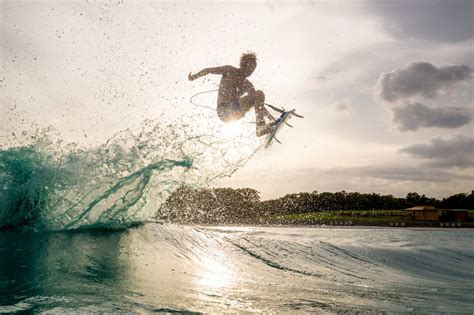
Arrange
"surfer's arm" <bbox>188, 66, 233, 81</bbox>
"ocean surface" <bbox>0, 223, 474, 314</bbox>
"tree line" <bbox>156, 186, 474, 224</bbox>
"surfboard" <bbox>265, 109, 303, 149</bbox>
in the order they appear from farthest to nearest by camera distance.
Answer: "tree line" <bbox>156, 186, 474, 224</bbox> → "surfboard" <bbox>265, 109, 303, 149</bbox> → "surfer's arm" <bbox>188, 66, 233, 81</bbox> → "ocean surface" <bbox>0, 223, 474, 314</bbox>

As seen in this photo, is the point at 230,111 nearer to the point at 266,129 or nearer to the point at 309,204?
the point at 266,129

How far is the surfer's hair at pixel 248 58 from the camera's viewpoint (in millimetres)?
9258

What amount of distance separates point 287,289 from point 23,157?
6.35 metres

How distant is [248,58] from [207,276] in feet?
16.0

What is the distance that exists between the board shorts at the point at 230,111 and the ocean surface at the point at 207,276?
8.91ft

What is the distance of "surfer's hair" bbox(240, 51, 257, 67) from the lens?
926 centimetres

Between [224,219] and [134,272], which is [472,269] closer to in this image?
[134,272]

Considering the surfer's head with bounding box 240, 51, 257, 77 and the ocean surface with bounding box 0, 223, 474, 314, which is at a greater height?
the surfer's head with bounding box 240, 51, 257, 77

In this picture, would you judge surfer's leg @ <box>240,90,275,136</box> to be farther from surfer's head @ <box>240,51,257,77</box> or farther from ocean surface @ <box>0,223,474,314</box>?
ocean surface @ <box>0,223,474,314</box>

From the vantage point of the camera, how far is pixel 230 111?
30.0ft

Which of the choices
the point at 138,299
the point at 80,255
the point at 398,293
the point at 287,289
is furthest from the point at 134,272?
the point at 398,293

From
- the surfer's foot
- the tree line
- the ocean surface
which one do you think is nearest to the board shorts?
the surfer's foot

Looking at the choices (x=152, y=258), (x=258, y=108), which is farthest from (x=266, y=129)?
(x=152, y=258)

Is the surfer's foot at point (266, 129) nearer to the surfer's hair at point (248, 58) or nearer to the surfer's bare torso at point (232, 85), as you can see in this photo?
the surfer's bare torso at point (232, 85)
